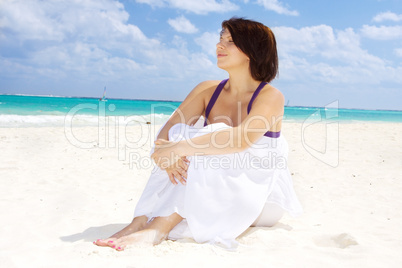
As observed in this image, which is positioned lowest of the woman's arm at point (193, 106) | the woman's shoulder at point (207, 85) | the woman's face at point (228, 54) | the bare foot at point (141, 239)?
the bare foot at point (141, 239)

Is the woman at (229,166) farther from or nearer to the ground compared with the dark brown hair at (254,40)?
nearer to the ground

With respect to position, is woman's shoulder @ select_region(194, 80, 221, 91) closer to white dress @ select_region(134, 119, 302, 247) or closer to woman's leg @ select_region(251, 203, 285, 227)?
white dress @ select_region(134, 119, 302, 247)

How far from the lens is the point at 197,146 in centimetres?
218

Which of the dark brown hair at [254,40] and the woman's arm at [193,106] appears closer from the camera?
the dark brown hair at [254,40]

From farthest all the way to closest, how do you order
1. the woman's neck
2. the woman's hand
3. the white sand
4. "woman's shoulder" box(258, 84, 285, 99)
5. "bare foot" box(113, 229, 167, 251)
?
1. the woman's neck
2. "woman's shoulder" box(258, 84, 285, 99)
3. the woman's hand
4. "bare foot" box(113, 229, 167, 251)
5. the white sand

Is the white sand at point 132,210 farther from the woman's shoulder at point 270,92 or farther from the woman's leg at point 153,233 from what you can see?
the woman's shoulder at point 270,92

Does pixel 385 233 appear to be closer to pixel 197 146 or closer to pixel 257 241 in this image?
pixel 257 241

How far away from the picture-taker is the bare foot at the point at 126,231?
2109 mm

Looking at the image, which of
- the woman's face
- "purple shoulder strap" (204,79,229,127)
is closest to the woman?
the woman's face

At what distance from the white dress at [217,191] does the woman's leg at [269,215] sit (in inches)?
9.6

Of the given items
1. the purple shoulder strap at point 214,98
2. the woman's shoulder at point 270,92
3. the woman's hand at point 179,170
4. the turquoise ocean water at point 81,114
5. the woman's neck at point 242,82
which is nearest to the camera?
the woman's hand at point 179,170

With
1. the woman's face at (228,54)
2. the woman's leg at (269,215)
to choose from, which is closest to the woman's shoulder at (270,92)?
the woman's face at (228,54)

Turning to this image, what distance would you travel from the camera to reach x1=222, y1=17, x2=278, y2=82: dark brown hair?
2408 mm

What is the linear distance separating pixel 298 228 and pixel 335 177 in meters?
2.56
